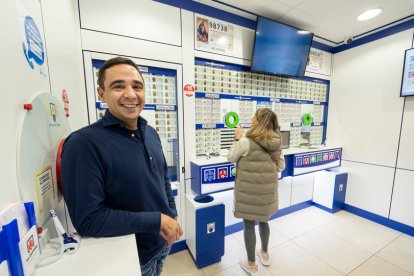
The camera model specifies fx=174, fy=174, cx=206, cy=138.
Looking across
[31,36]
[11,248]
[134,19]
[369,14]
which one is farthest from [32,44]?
[369,14]

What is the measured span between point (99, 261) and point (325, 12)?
3211mm

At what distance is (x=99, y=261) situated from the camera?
1.94 feet

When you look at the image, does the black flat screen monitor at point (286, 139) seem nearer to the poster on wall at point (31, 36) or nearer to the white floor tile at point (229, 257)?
the white floor tile at point (229, 257)

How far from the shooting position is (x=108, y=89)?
81cm

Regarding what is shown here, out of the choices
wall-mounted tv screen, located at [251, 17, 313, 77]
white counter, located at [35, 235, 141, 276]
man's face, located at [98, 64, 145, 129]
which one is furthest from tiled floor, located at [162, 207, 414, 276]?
wall-mounted tv screen, located at [251, 17, 313, 77]

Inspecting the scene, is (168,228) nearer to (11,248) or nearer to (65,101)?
(11,248)

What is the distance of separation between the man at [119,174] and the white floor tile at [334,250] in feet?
6.76

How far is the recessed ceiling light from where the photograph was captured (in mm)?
2215

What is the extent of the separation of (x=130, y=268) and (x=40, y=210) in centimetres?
43

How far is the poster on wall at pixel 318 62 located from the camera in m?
2.99

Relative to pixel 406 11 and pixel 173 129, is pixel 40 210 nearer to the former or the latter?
pixel 173 129

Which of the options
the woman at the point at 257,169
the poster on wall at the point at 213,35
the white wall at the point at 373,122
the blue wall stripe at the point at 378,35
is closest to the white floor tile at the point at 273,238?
the woman at the point at 257,169

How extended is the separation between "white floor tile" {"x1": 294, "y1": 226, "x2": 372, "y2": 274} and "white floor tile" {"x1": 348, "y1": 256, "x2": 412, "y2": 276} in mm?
42

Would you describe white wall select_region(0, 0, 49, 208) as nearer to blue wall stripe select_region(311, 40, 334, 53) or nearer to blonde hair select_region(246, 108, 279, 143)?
blonde hair select_region(246, 108, 279, 143)
